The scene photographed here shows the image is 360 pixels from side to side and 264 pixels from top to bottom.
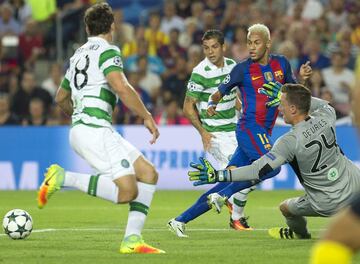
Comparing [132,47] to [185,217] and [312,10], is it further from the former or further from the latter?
[185,217]

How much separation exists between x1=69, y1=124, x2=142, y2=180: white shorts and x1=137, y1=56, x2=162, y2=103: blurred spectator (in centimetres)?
1170

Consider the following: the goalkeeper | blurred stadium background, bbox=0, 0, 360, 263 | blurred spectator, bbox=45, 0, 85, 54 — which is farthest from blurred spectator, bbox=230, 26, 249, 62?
the goalkeeper

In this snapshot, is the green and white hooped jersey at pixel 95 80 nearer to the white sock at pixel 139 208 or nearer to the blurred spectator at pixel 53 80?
the white sock at pixel 139 208

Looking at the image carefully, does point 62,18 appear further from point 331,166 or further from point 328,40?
point 331,166

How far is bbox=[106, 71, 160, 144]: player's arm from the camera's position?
871 cm

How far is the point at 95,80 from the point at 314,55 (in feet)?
40.2

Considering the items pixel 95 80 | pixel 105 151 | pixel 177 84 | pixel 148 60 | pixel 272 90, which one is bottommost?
pixel 177 84

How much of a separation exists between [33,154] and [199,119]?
265 inches

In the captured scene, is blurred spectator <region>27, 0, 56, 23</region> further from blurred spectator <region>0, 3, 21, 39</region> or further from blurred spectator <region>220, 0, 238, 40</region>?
blurred spectator <region>220, 0, 238, 40</region>

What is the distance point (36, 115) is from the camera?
19344 millimetres

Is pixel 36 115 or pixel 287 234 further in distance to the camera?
pixel 36 115

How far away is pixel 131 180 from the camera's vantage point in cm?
866

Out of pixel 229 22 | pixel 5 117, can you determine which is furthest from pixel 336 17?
pixel 5 117

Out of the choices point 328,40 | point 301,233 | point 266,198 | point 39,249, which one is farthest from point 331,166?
point 328,40
